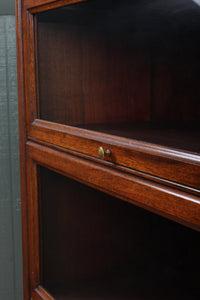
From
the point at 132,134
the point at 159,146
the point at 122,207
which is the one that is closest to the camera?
the point at 159,146

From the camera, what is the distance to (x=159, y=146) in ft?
1.76

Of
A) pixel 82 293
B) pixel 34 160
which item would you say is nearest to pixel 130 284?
pixel 82 293

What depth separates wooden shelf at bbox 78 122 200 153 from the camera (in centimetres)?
54

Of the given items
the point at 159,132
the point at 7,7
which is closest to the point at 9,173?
the point at 7,7

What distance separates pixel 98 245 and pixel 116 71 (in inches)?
13.7

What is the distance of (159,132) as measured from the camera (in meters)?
0.66

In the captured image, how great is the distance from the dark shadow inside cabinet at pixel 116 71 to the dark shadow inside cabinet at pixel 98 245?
147mm

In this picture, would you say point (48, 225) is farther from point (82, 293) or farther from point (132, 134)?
point (132, 134)

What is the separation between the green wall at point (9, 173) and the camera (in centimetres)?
117

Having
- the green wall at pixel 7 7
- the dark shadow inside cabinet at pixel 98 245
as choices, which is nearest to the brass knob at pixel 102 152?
the dark shadow inside cabinet at pixel 98 245

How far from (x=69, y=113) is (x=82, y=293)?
0.35 m

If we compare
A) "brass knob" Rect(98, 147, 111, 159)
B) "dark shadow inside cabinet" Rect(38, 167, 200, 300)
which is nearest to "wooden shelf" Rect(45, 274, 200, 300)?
"dark shadow inside cabinet" Rect(38, 167, 200, 300)

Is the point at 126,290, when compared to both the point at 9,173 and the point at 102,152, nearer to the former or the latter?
the point at 102,152

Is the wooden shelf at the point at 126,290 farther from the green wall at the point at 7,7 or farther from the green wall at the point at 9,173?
the green wall at the point at 7,7
